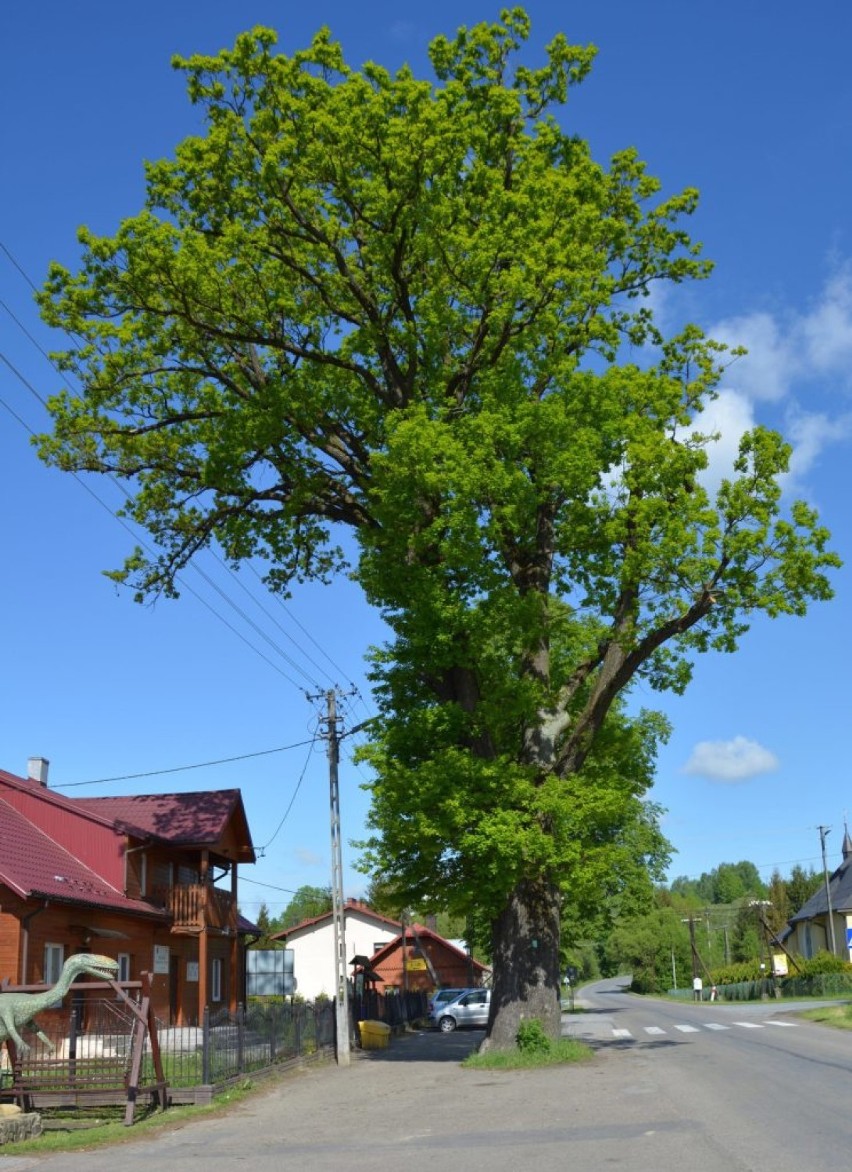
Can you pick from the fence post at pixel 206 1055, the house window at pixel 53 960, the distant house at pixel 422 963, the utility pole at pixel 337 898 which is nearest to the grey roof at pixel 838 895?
the distant house at pixel 422 963

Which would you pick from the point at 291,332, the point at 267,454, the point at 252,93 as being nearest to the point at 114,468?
the point at 267,454

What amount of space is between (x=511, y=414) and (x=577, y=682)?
19.9 ft

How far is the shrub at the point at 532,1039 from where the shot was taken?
21.1 meters

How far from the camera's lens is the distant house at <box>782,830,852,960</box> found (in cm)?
6994

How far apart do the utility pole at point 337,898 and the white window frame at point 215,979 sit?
9.63 m

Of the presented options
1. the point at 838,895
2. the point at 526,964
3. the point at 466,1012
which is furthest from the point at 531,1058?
the point at 838,895

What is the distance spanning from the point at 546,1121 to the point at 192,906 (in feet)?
69.0

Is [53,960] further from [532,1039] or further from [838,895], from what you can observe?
[838,895]

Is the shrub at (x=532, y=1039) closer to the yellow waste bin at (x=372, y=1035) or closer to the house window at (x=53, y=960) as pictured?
the house window at (x=53, y=960)

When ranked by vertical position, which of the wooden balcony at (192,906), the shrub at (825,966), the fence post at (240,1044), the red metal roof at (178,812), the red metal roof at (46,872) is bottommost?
the shrub at (825,966)

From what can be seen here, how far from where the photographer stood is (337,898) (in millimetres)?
28484

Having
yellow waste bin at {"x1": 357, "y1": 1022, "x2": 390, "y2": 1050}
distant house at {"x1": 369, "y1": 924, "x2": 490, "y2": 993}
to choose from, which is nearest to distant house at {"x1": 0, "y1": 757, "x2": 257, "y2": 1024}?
yellow waste bin at {"x1": 357, "y1": 1022, "x2": 390, "y2": 1050}

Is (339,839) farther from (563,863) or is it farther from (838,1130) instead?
(838,1130)

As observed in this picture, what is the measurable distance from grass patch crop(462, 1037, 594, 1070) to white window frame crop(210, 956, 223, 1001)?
17.3 metres
